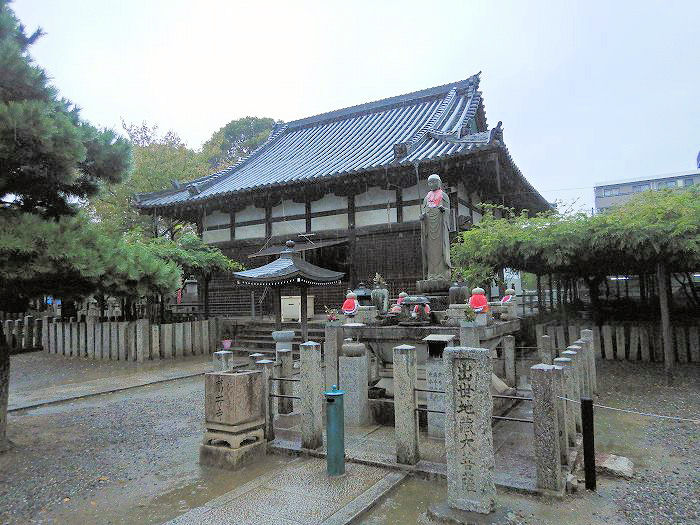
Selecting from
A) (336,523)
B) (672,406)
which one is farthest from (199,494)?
(672,406)

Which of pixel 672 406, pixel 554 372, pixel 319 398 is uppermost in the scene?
pixel 554 372

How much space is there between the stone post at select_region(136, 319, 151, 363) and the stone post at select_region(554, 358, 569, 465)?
12.4 metres

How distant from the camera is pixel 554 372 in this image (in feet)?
14.3

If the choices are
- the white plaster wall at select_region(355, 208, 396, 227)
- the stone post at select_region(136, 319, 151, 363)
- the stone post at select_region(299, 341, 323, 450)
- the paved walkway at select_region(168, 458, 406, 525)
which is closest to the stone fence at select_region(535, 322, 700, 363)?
the white plaster wall at select_region(355, 208, 396, 227)

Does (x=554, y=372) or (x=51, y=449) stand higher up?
(x=554, y=372)

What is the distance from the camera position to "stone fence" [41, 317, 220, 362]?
14.0 m

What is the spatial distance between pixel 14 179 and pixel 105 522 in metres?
4.14

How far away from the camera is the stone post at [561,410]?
4402 millimetres

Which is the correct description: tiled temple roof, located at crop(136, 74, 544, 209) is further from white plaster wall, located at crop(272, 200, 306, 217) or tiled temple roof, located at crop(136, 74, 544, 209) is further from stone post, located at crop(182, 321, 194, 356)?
stone post, located at crop(182, 321, 194, 356)

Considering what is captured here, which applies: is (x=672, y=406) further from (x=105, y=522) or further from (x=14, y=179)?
(x=14, y=179)

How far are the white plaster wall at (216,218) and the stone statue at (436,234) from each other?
13.0 m

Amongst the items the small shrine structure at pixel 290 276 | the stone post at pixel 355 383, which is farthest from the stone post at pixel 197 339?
the stone post at pixel 355 383

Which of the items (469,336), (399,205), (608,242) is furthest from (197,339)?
(608,242)

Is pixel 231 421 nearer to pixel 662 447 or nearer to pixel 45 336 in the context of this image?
pixel 662 447
